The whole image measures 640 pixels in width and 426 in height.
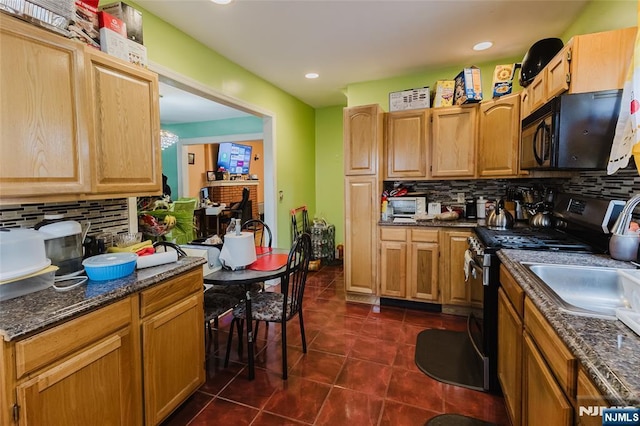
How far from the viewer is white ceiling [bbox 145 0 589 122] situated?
87.9 inches

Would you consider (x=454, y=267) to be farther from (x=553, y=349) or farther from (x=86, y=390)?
(x=86, y=390)

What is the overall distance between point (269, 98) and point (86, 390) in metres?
3.39

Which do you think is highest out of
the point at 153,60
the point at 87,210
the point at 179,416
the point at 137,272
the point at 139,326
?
the point at 153,60

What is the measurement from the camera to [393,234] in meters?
3.30

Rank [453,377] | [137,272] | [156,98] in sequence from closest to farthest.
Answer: [137,272] < [156,98] < [453,377]

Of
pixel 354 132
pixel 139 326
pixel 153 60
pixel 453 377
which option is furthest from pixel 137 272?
pixel 354 132

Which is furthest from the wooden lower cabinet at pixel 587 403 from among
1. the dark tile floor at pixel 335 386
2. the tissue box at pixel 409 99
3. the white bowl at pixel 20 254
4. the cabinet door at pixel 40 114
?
the tissue box at pixel 409 99

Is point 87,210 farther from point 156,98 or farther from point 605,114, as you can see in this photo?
point 605,114

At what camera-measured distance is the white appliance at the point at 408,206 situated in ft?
11.6

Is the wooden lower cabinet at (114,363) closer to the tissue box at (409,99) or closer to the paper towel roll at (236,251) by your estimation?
the paper towel roll at (236,251)

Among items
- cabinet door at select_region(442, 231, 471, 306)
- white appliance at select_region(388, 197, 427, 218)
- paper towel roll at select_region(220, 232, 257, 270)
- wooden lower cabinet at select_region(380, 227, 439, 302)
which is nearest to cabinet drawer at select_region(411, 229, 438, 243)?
wooden lower cabinet at select_region(380, 227, 439, 302)

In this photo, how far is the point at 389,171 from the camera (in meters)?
3.47

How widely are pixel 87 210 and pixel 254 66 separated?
2.20 meters

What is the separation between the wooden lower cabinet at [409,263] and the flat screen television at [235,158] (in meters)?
5.90
